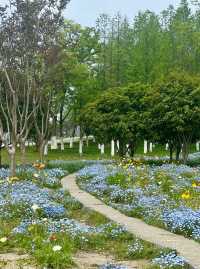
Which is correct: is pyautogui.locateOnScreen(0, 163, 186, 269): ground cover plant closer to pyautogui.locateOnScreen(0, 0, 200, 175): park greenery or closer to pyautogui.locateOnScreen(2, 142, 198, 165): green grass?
pyautogui.locateOnScreen(0, 0, 200, 175): park greenery

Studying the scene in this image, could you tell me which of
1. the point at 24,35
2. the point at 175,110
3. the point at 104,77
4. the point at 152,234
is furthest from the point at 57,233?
the point at 104,77

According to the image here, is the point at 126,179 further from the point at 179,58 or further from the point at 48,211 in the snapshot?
the point at 179,58

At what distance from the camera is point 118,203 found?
17703 mm

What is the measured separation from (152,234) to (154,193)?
5.85 m

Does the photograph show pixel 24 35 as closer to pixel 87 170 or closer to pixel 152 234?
pixel 87 170

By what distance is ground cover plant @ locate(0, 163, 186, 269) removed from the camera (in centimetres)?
1046

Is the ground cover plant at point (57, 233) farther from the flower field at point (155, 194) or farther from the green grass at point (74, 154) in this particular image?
the green grass at point (74, 154)

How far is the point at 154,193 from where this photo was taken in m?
18.3

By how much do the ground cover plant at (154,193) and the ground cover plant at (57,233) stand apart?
108 cm

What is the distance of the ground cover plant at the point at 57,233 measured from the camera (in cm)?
1046

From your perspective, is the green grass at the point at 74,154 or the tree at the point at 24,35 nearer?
the tree at the point at 24,35

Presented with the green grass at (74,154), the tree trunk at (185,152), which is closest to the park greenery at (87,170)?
the tree trunk at (185,152)

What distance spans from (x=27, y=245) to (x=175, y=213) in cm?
376

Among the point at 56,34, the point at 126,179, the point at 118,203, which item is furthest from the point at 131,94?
the point at 118,203
